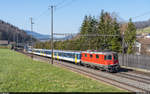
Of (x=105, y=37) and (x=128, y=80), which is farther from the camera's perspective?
(x=105, y=37)

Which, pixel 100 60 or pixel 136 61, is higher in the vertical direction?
pixel 100 60

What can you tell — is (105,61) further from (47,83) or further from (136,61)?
(47,83)

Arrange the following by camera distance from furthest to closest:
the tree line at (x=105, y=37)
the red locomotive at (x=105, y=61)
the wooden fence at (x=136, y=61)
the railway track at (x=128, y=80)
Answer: the tree line at (x=105, y=37) → the wooden fence at (x=136, y=61) → the red locomotive at (x=105, y=61) → the railway track at (x=128, y=80)

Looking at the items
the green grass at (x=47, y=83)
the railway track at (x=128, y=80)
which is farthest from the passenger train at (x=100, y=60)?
the green grass at (x=47, y=83)

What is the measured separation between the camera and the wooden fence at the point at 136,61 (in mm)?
29528

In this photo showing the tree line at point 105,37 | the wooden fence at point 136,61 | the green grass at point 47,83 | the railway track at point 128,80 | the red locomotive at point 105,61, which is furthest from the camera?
the tree line at point 105,37

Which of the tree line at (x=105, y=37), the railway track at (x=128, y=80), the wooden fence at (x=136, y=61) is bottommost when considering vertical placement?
the railway track at (x=128, y=80)

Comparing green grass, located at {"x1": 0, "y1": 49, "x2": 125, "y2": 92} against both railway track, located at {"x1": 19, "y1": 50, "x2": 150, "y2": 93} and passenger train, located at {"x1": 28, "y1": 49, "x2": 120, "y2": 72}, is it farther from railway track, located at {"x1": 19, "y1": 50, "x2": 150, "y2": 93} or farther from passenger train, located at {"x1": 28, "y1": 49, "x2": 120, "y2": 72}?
passenger train, located at {"x1": 28, "y1": 49, "x2": 120, "y2": 72}

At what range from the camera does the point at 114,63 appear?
2645cm

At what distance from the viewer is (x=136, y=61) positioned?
31.8 m

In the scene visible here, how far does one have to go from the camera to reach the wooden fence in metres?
29.5

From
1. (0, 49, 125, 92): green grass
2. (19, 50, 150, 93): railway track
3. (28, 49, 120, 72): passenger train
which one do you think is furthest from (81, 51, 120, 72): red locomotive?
(0, 49, 125, 92): green grass

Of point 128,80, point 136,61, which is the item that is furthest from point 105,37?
point 128,80

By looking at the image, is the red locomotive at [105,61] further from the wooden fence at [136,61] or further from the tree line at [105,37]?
the wooden fence at [136,61]
